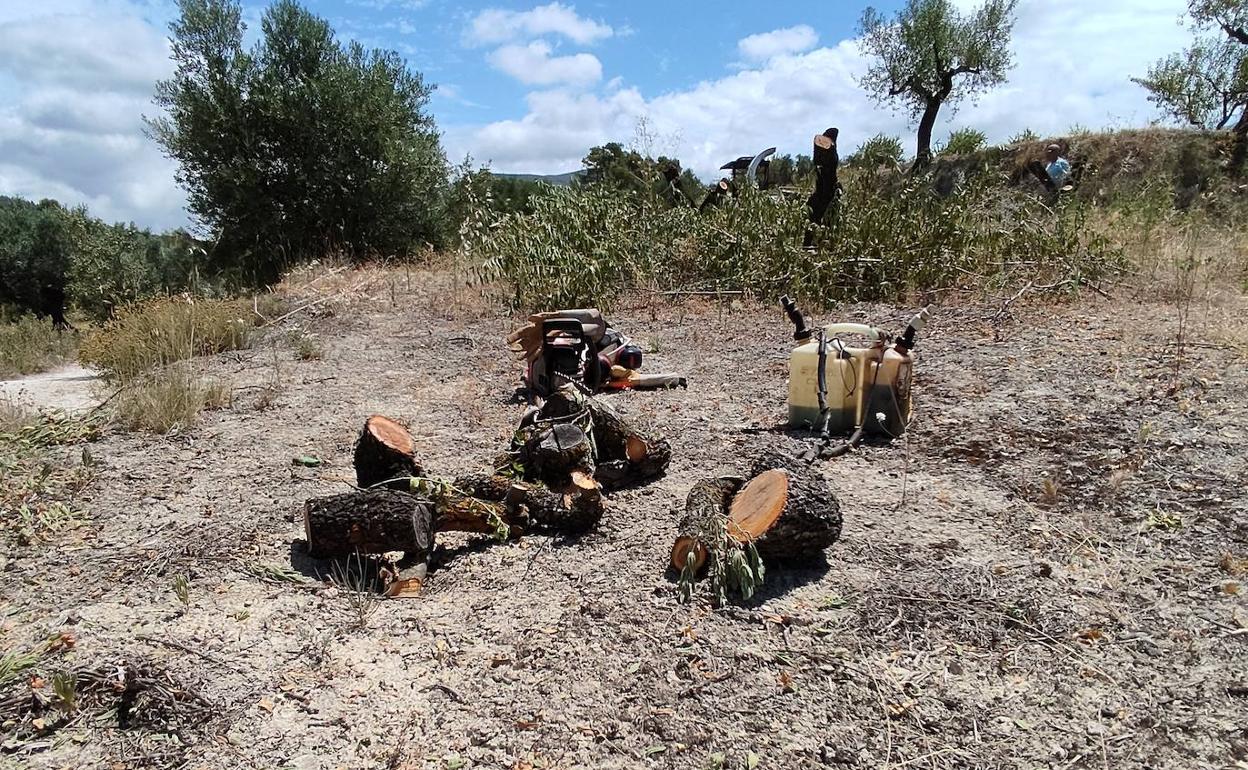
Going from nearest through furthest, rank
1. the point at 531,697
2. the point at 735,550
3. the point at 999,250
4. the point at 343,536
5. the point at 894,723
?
the point at 894,723
the point at 531,697
the point at 735,550
the point at 343,536
the point at 999,250

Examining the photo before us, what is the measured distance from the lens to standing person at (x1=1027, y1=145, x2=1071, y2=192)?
29.7 feet

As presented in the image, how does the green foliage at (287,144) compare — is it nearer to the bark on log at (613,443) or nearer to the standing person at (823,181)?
the standing person at (823,181)

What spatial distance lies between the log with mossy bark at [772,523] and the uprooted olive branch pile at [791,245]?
4658 millimetres

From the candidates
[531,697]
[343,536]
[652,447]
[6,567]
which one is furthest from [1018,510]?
[6,567]

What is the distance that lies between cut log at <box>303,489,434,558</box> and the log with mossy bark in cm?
92

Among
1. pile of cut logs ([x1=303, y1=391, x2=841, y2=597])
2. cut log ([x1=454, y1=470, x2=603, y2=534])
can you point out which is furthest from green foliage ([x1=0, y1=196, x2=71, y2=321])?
cut log ([x1=454, y1=470, x2=603, y2=534])

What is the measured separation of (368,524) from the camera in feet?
8.98

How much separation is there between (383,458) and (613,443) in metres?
0.98

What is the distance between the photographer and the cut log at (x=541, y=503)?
3037 millimetres

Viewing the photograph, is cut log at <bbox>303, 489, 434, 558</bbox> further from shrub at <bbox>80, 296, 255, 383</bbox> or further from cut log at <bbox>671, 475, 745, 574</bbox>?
shrub at <bbox>80, 296, 255, 383</bbox>

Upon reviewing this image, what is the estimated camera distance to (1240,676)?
1962 mm

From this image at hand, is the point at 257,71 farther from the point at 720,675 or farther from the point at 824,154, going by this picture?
the point at 720,675

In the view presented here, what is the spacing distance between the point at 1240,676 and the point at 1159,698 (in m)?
0.23

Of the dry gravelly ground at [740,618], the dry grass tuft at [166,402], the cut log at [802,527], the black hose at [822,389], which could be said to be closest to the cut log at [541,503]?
the dry gravelly ground at [740,618]
